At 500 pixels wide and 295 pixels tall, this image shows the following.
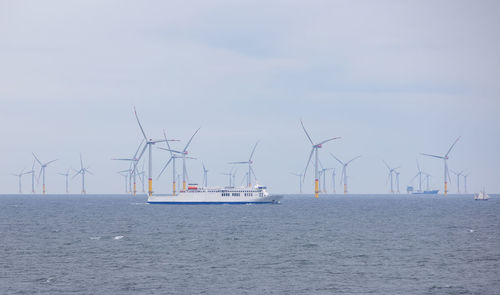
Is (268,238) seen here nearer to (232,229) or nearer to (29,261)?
(232,229)

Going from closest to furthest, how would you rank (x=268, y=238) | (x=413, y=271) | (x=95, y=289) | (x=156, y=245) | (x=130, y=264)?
(x=95, y=289) < (x=413, y=271) < (x=130, y=264) < (x=156, y=245) < (x=268, y=238)

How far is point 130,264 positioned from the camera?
251ft

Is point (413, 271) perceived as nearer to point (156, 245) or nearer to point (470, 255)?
point (470, 255)

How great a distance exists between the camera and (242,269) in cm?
7325

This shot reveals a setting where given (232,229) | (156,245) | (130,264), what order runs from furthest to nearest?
(232,229) < (156,245) < (130,264)

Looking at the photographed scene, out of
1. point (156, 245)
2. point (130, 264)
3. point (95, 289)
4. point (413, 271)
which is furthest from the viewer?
point (156, 245)

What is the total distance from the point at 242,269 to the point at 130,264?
15.0 metres

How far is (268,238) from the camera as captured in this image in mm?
109625

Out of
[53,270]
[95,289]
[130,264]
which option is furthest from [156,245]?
[95,289]

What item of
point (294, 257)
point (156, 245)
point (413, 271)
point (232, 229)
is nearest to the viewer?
point (413, 271)

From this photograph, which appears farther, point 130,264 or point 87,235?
point 87,235

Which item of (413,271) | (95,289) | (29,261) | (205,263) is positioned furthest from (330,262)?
(29,261)

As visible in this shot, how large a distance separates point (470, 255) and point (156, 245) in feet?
162

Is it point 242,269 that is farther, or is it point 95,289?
point 242,269
